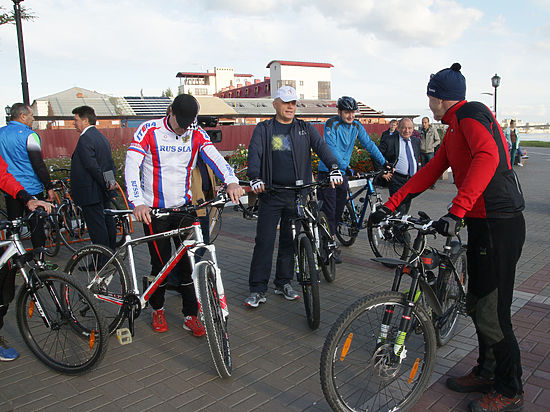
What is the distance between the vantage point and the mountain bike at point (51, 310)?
3.33 m

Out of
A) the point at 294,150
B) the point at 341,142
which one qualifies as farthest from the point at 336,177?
the point at 341,142

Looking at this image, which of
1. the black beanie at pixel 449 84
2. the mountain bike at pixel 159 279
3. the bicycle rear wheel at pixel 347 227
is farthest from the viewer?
the bicycle rear wheel at pixel 347 227

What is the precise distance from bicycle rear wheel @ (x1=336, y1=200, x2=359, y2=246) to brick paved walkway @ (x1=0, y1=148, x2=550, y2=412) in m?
1.59

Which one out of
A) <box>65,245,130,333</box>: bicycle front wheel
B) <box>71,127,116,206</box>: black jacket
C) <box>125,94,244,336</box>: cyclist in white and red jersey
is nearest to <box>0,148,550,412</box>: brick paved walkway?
<box>65,245,130,333</box>: bicycle front wheel

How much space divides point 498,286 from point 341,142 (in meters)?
3.81

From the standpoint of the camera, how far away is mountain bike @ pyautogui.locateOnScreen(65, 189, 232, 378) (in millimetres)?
3229

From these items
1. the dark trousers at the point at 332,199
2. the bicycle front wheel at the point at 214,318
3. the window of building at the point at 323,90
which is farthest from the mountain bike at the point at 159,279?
the window of building at the point at 323,90

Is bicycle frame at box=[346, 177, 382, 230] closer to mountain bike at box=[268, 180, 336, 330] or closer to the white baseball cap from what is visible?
mountain bike at box=[268, 180, 336, 330]

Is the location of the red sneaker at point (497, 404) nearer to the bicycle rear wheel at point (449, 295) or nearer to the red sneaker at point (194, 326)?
the bicycle rear wheel at point (449, 295)

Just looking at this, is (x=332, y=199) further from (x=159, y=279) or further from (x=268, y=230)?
(x=159, y=279)

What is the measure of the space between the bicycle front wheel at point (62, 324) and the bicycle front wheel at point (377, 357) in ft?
5.69

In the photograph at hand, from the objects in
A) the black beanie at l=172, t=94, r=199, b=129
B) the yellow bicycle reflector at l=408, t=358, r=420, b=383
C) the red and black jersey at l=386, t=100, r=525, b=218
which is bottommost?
the yellow bicycle reflector at l=408, t=358, r=420, b=383

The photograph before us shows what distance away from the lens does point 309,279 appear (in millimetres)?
4152

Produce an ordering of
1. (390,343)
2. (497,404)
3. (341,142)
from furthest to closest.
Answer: (341,142)
(497,404)
(390,343)
